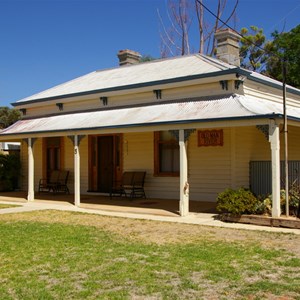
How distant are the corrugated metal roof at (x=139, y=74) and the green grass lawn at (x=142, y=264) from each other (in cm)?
645

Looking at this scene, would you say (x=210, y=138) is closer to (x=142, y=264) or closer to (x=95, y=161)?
(x=95, y=161)

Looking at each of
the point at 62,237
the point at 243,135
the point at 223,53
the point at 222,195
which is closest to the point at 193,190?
the point at 243,135

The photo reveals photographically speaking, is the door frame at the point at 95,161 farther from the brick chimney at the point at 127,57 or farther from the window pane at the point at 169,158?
the brick chimney at the point at 127,57

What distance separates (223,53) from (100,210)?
7.52m

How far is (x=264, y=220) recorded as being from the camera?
33.2 feet

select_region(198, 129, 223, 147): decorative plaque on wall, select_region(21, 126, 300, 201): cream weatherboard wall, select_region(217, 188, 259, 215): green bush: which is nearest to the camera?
select_region(217, 188, 259, 215): green bush

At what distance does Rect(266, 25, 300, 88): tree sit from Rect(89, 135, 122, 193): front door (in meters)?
12.2

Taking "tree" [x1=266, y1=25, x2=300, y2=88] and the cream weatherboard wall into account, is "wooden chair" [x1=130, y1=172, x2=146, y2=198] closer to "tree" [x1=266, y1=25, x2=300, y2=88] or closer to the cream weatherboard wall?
the cream weatherboard wall

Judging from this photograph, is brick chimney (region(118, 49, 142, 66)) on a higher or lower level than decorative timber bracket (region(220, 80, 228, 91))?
higher

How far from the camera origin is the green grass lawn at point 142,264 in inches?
209

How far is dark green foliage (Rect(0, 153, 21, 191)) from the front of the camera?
19500 millimetres

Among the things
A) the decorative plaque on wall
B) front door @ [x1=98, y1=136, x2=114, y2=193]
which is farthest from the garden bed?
front door @ [x1=98, y1=136, x2=114, y2=193]

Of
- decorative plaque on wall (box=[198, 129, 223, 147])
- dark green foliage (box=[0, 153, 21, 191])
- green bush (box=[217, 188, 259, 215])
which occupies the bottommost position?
green bush (box=[217, 188, 259, 215])

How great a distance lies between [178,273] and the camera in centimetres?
607
